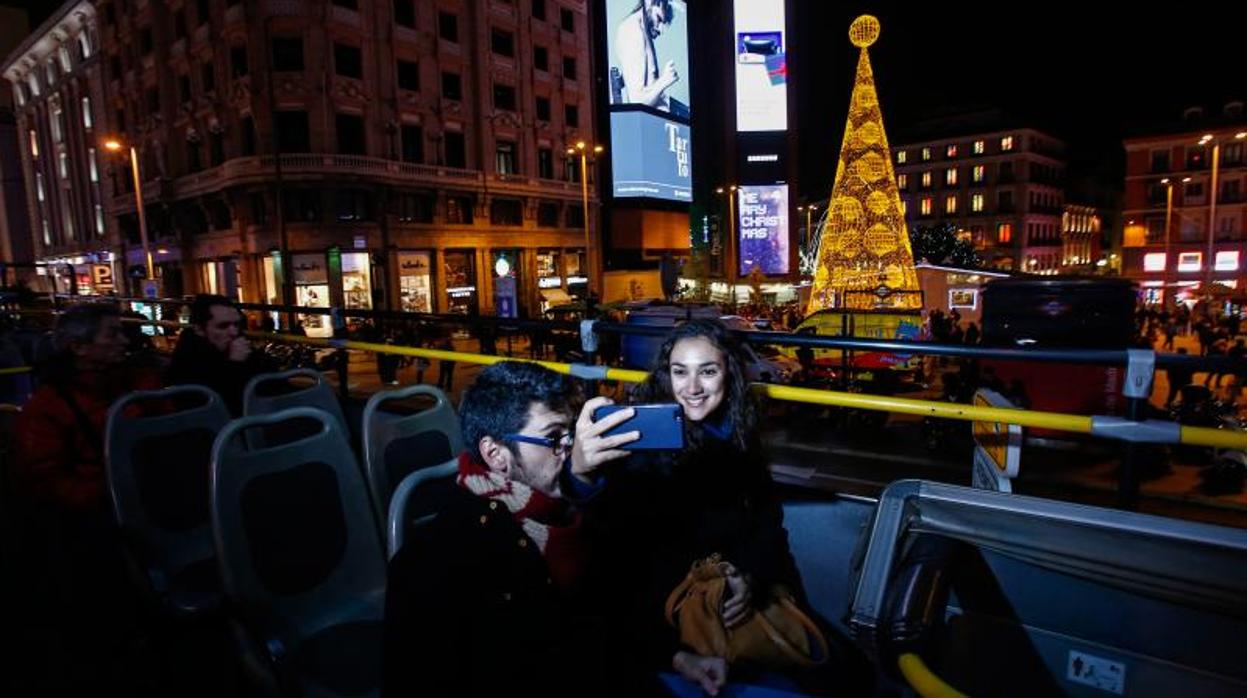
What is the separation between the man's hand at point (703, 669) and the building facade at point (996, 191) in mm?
83265

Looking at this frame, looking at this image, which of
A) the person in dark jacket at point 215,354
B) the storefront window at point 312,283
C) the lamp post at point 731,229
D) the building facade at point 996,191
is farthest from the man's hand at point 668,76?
the person in dark jacket at point 215,354

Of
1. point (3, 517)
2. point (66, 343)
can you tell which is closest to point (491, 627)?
point (66, 343)

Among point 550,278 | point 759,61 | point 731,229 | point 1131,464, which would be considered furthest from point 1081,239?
point 1131,464

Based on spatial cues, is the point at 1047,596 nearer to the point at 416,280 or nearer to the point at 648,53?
the point at 416,280

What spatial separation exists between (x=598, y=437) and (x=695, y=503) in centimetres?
105

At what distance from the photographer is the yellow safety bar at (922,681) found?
1215 millimetres

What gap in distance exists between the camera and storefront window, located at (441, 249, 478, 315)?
37.5 meters

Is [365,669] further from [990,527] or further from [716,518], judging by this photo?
[990,527]

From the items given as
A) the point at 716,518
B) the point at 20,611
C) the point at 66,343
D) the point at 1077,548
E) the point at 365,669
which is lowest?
the point at 20,611

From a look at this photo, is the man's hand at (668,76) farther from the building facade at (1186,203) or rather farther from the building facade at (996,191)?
the building facade at (996,191)

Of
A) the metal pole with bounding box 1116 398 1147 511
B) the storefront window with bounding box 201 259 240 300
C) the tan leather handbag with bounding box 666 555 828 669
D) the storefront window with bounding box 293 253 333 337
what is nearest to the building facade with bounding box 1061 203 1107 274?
the storefront window with bounding box 293 253 333 337

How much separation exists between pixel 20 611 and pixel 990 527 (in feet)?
17.6

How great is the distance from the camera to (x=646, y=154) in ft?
159

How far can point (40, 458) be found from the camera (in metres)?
3.54
